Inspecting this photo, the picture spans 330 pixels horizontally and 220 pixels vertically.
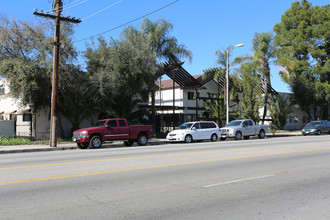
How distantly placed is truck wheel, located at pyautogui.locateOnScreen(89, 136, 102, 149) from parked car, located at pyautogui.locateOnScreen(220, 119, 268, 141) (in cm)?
1164

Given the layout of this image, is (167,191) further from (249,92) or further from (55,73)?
(249,92)

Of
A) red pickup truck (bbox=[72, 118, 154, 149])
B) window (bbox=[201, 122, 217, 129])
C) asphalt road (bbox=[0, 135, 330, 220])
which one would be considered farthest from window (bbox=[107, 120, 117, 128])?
asphalt road (bbox=[0, 135, 330, 220])

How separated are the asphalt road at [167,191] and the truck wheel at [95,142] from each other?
29.0ft

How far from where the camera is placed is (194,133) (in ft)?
79.9

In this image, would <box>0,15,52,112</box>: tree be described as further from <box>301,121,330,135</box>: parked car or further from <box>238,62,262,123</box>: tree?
<box>301,121,330,135</box>: parked car

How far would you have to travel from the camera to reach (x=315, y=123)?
35062 mm

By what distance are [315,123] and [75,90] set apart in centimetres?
2534

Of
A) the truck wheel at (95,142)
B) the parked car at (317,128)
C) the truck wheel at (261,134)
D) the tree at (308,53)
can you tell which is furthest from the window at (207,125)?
the tree at (308,53)

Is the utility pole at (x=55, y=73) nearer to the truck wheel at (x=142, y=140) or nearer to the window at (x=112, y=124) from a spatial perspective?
the window at (x=112, y=124)

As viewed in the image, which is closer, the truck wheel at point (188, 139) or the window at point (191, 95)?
the truck wheel at point (188, 139)

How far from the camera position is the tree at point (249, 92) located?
1391 inches

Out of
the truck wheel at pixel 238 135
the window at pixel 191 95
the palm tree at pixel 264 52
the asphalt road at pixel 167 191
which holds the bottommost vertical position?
the asphalt road at pixel 167 191

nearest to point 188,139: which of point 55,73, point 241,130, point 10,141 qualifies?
point 241,130

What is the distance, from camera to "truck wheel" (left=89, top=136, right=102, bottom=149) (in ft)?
65.0
